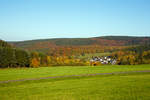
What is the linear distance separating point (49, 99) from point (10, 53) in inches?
2306

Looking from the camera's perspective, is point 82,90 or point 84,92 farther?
point 82,90

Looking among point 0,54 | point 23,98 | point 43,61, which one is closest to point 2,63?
point 0,54

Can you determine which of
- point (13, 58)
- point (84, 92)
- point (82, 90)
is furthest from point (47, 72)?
point (13, 58)

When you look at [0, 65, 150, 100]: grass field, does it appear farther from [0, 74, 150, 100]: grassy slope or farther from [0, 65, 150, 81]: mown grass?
[0, 65, 150, 81]: mown grass

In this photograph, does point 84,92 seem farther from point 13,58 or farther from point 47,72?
point 13,58

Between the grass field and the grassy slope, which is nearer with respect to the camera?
the grassy slope

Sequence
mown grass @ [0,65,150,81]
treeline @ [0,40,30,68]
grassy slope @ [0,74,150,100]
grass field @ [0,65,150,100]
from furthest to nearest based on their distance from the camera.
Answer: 1. treeline @ [0,40,30,68]
2. mown grass @ [0,65,150,81]
3. grass field @ [0,65,150,100]
4. grassy slope @ [0,74,150,100]

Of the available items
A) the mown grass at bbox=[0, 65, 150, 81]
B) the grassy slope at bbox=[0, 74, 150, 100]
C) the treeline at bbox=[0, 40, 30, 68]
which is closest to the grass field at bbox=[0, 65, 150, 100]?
the grassy slope at bbox=[0, 74, 150, 100]

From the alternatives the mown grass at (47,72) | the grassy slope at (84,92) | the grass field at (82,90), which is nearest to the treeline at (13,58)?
the mown grass at (47,72)

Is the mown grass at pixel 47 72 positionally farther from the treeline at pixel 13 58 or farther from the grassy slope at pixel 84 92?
the treeline at pixel 13 58

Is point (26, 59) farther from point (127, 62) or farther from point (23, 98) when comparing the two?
point (23, 98)

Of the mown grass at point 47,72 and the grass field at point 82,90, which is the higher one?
the grass field at point 82,90

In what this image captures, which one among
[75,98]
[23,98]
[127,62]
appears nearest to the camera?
[75,98]

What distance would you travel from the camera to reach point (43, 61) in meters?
77.9
